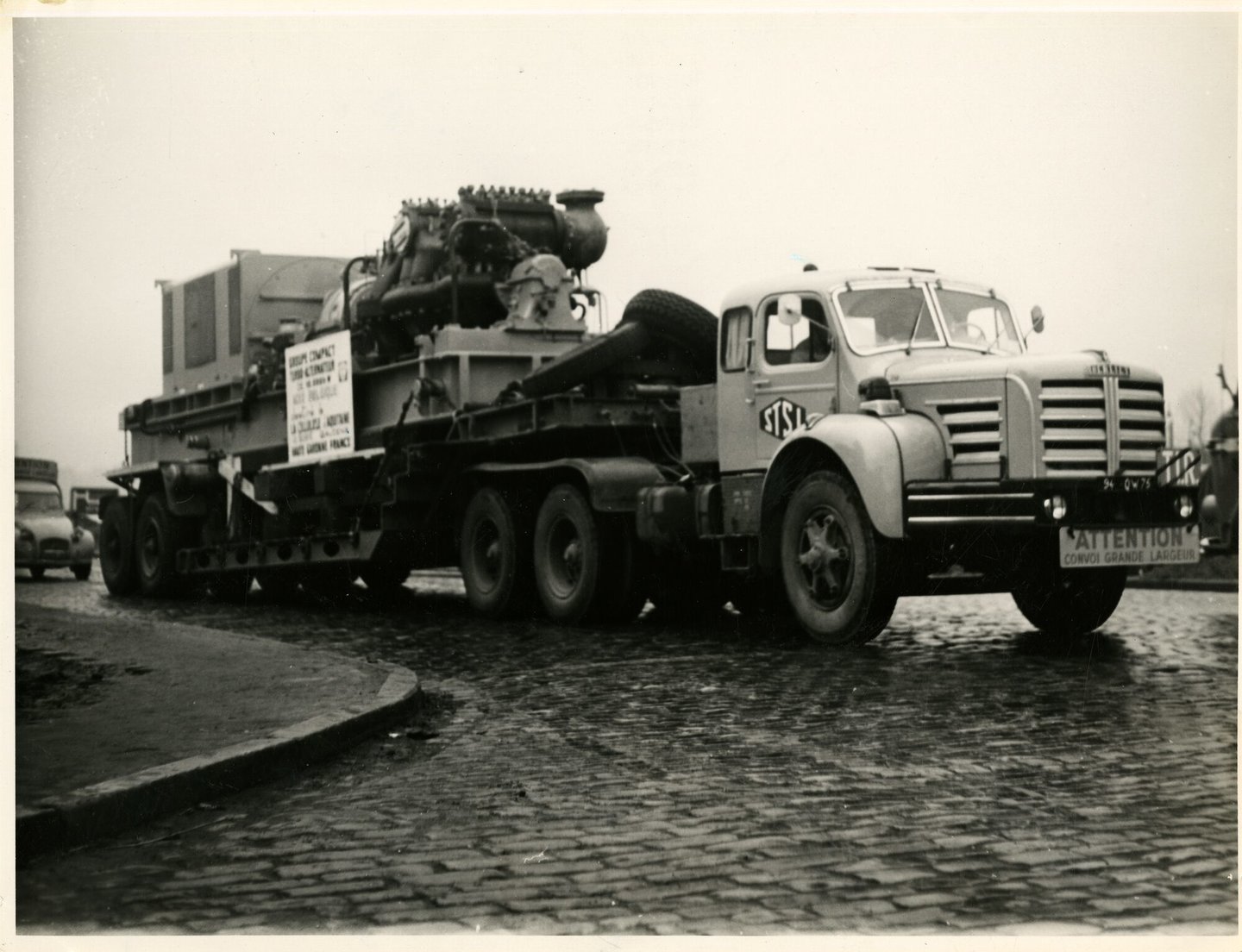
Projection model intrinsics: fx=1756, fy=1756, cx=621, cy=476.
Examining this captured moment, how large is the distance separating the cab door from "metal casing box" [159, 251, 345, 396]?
7611 mm

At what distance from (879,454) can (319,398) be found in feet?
28.4

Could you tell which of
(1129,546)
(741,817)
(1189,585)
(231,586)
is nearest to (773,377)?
(1129,546)

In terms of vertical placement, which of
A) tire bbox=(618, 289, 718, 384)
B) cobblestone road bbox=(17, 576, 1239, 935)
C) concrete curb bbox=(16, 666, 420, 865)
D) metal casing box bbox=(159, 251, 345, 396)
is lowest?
cobblestone road bbox=(17, 576, 1239, 935)

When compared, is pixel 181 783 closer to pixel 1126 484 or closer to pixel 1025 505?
pixel 1025 505

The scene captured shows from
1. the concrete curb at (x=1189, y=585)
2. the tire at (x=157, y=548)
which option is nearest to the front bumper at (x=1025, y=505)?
the concrete curb at (x=1189, y=585)

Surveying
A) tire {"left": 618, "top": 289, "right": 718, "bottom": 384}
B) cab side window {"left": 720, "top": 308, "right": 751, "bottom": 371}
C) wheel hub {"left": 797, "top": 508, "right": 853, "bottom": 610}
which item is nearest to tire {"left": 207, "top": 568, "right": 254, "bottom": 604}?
tire {"left": 618, "top": 289, "right": 718, "bottom": 384}

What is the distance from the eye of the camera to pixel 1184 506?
11.2 m

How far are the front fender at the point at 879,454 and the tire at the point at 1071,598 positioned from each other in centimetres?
128

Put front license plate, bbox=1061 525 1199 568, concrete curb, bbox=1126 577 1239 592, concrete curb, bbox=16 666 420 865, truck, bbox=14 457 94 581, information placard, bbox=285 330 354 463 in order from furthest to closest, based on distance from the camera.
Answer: truck, bbox=14 457 94 581
concrete curb, bbox=1126 577 1239 592
information placard, bbox=285 330 354 463
front license plate, bbox=1061 525 1199 568
concrete curb, bbox=16 666 420 865

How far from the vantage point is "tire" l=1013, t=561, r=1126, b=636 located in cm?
1214

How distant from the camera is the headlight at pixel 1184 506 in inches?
440

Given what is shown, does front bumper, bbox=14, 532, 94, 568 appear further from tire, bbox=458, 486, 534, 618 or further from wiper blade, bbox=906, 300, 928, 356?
wiper blade, bbox=906, 300, 928, 356

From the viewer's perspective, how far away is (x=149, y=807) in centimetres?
639

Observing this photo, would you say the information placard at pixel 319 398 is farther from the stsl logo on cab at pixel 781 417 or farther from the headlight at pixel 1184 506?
the headlight at pixel 1184 506
